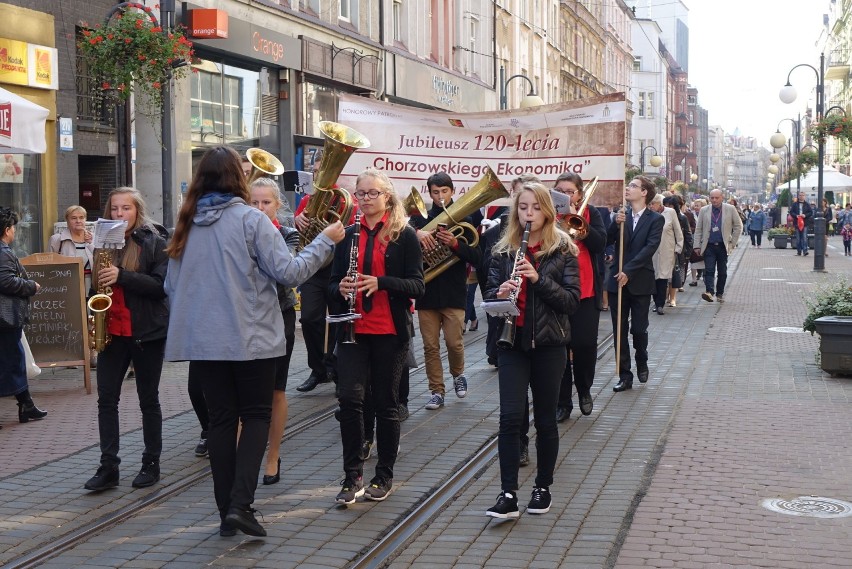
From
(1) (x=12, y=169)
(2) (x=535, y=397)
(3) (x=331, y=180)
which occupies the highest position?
(1) (x=12, y=169)

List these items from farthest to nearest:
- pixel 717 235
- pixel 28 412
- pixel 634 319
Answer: pixel 717 235 < pixel 634 319 < pixel 28 412

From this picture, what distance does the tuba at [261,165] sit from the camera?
24.7 feet

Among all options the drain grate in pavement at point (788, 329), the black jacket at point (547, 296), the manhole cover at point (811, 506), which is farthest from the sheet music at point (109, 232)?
the drain grate in pavement at point (788, 329)

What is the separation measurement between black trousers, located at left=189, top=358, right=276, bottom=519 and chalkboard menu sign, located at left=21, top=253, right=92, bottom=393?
5.68m

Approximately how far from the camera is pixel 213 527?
6164 millimetres

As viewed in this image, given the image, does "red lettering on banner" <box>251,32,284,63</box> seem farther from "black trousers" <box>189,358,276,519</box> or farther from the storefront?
"black trousers" <box>189,358,276,519</box>

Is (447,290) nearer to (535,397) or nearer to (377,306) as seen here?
(377,306)

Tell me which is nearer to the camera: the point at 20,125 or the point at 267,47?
the point at 20,125

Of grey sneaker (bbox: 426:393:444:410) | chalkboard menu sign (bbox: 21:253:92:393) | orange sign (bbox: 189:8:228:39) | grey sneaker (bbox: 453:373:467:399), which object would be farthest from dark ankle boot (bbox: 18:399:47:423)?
orange sign (bbox: 189:8:228:39)

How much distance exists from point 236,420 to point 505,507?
1.46m

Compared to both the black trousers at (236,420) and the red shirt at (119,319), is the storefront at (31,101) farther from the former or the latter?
the black trousers at (236,420)

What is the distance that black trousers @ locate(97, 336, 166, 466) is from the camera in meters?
7.00

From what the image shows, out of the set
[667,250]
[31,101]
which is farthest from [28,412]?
[667,250]

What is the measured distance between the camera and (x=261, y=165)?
7590mm
